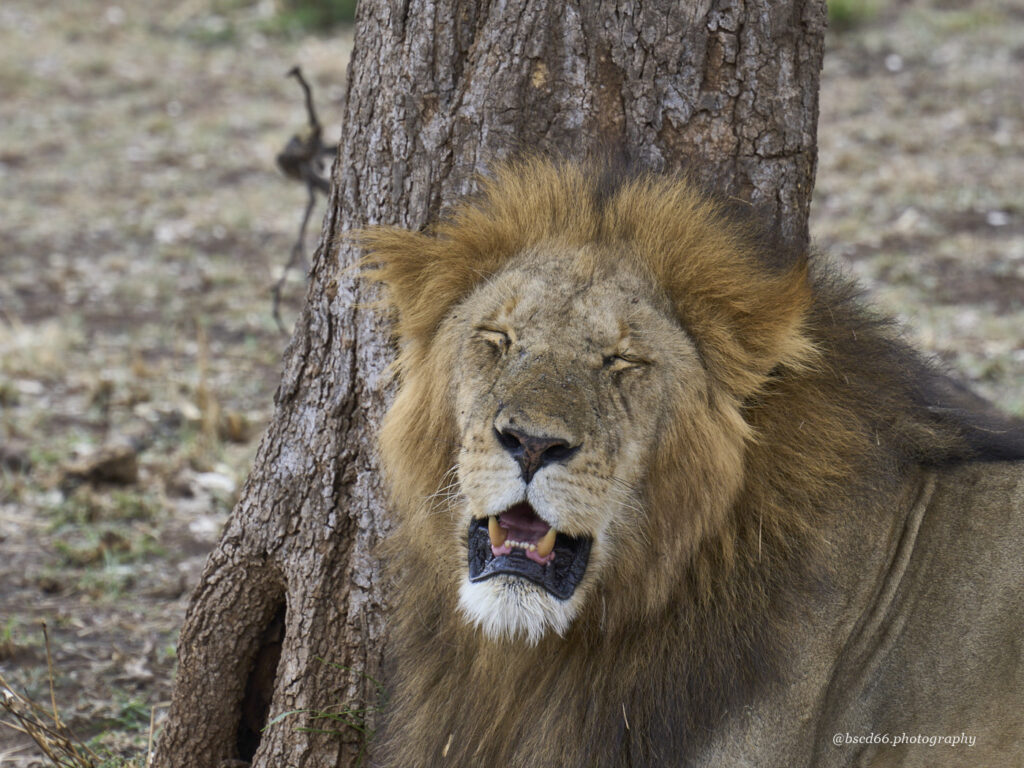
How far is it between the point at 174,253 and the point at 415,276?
239 inches

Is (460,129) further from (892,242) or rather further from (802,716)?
(892,242)

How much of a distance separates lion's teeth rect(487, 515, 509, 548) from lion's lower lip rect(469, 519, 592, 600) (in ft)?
0.08

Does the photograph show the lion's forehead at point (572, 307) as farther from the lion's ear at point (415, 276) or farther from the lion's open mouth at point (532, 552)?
the lion's open mouth at point (532, 552)

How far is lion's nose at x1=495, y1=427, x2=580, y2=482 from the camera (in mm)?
2182

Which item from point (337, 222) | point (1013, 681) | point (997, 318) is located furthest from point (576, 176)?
point (997, 318)

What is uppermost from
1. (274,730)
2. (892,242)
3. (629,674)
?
(892,242)

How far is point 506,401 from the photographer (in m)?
2.27

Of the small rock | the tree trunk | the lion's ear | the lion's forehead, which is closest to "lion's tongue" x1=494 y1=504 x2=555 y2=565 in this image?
the lion's forehead

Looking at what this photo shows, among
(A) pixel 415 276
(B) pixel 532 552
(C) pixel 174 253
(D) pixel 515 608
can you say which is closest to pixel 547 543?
(B) pixel 532 552

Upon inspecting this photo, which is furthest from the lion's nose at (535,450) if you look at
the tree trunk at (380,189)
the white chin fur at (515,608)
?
the tree trunk at (380,189)

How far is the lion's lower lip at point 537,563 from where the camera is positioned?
7.46 feet

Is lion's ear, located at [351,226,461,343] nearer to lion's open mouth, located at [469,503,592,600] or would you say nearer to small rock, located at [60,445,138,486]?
lion's open mouth, located at [469,503,592,600]

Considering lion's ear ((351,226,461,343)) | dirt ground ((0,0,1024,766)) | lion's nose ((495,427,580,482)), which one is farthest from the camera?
dirt ground ((0,0,1024,766))

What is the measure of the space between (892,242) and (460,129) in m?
5.49
